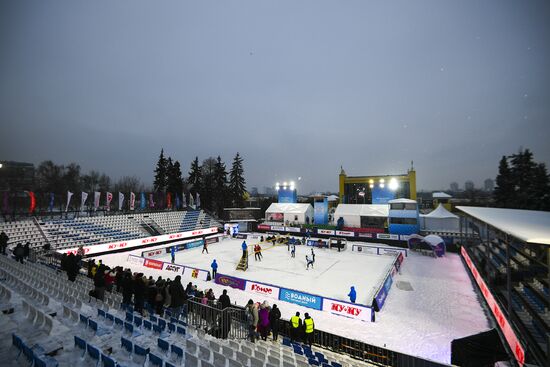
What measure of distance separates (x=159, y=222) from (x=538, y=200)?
2174 inches

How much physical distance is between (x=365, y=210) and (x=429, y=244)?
1301cm

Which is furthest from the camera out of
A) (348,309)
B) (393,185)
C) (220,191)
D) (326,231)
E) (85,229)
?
(220,191)

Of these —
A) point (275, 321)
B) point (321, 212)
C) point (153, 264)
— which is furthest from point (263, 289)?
point (321, 212)

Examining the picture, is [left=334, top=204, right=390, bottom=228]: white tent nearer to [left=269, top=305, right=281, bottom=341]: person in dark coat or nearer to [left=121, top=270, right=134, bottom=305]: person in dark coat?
[left=269, top=305, right=281, bottom=341]: person in dark coat

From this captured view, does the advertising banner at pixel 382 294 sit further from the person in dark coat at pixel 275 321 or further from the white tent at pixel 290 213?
the white tent at pixel 290 213

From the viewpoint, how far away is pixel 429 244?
28266 millimetres

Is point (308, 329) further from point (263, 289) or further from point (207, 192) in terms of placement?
point (207, 192)

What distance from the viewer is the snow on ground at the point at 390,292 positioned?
38.6ft

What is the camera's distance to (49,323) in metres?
6.91

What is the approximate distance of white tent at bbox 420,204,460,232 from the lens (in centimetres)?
3375

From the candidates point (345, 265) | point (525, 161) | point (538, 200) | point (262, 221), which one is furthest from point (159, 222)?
point (525, 161)

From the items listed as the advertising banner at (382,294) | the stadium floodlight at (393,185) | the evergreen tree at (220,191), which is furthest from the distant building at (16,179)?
the stadium floodlight at (393,185)

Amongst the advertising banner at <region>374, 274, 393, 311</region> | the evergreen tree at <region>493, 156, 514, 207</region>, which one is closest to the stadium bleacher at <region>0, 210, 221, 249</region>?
the advertising banner at <region>374, 274, 393, 311</region>

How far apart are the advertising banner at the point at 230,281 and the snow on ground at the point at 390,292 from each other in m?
0.40
